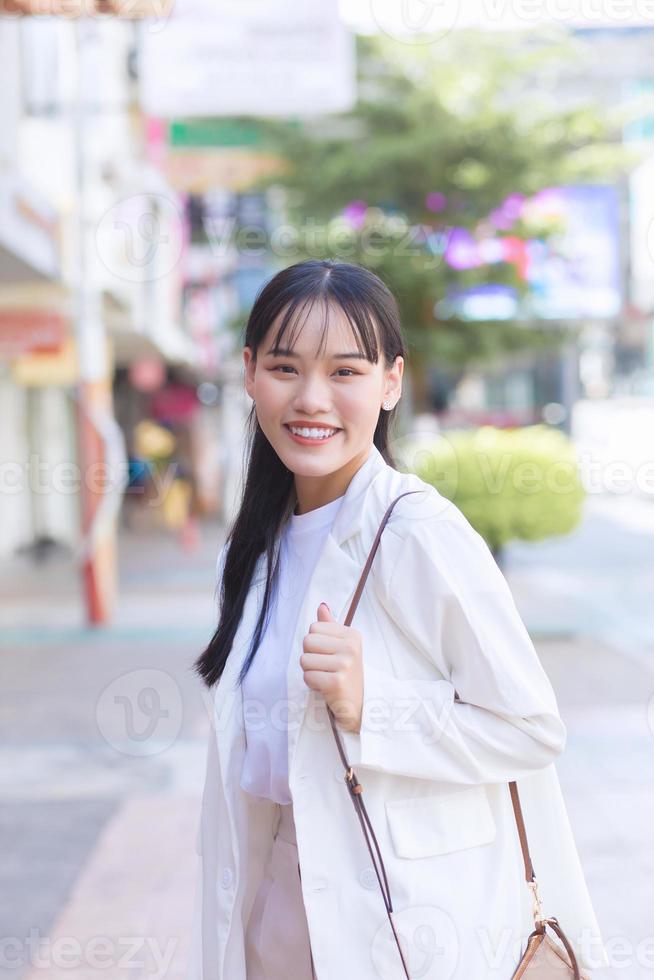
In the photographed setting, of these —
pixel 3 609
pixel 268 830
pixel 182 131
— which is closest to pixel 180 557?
pixel 3 609

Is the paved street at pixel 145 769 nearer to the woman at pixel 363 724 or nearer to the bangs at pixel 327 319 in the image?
the woman at pixel 363 724

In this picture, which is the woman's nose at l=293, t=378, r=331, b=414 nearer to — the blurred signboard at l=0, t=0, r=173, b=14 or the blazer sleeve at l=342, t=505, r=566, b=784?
the blazer sleeve at l=342, t=505, r=566, b=784

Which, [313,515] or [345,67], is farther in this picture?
[345,67]

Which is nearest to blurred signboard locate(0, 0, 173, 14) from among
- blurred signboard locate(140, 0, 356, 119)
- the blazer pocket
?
blurred signboard locate(140, 0, 356, 119)

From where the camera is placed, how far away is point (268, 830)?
62.4 inches

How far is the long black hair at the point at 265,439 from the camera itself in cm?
147

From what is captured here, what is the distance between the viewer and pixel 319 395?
57.2 inches

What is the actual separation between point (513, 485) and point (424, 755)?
298 inches

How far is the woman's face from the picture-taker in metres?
1.45

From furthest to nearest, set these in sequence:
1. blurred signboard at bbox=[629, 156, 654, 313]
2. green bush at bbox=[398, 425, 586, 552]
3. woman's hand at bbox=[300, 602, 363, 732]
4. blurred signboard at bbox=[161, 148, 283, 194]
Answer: blurred signboard at bbox=[629, 156, 654, 313] < blurred signboard at bbox=[161, 148, 283, 194] < green bush at bbox=[398, 425, 586, 552] < woman's hand at bbox=[300, 602, 363, 732]

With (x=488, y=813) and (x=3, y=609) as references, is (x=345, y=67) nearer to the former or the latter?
(x=488, y=813)

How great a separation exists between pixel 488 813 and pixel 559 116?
456 inches

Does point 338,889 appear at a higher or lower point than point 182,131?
lower

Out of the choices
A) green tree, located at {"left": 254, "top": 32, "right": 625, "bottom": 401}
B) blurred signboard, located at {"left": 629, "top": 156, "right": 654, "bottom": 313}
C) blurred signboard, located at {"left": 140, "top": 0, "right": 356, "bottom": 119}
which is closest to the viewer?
blurred signboard, located at {"left": 140, "top": 0, "right": 356, "bottom": 119}
